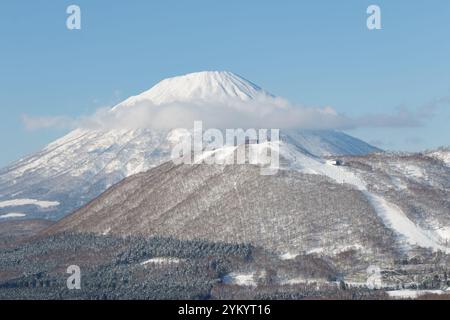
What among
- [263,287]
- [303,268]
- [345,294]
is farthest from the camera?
[303,268]

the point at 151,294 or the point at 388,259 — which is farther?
the point at 388,259

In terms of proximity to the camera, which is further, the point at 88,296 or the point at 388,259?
the point at 388,259

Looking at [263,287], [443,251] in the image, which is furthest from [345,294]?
[443,251]

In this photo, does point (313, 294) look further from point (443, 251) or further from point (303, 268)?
point (443, 251)

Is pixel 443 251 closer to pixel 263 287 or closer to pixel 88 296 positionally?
pixel 263 287

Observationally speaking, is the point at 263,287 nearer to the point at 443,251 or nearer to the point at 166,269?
the point at 166,269
